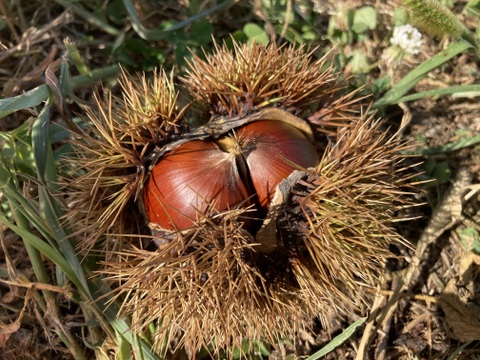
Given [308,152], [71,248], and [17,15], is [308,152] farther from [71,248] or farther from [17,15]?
[17,15]

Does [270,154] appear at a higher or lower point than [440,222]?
higher

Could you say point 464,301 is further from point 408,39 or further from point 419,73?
point 408,39

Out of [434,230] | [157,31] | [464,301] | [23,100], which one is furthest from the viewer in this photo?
[157,31]

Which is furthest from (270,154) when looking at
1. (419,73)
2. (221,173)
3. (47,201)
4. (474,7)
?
(474,7)

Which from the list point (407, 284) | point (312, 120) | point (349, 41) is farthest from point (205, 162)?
point (349, 41)

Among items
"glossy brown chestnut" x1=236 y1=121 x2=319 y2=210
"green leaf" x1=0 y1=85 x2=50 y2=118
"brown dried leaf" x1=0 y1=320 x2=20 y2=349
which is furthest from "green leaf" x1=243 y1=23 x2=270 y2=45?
"brown dried leaf" x1=0 y1=320 x2=20 y2=349
